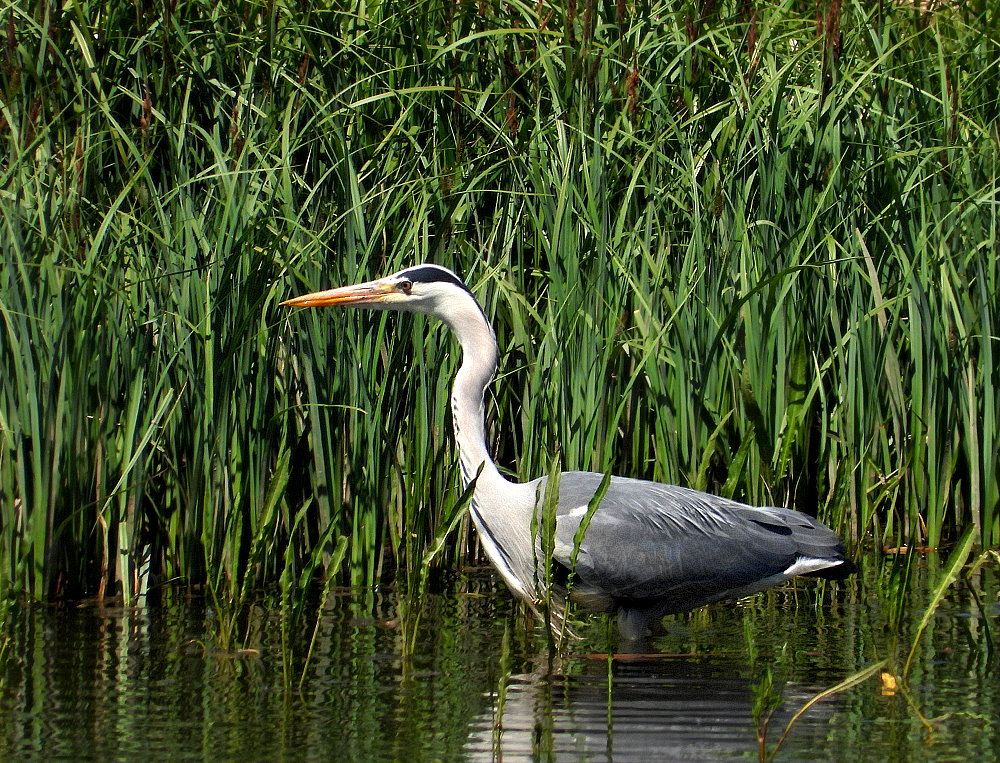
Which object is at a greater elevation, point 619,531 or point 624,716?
point 619,531

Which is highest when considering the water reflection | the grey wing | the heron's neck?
the heron's neck

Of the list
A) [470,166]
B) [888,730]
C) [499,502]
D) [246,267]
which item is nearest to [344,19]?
[470,166]

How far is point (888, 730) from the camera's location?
356cm

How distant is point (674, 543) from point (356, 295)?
1364 mm

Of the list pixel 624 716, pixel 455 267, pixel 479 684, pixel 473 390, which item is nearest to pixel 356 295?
pixel 473 390

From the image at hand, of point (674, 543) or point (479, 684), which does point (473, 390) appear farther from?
point (479, 684)

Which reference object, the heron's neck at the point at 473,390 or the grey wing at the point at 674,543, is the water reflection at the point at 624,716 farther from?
the heron's neck at the point at 473,390

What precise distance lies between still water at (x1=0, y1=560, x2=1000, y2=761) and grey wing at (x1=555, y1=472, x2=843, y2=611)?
19 centimetres

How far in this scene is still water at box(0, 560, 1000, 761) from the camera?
3.48 meters

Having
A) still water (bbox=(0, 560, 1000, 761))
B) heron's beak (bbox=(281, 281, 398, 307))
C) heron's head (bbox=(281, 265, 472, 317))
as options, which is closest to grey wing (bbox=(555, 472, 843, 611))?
still water (bbox=(0, 560, 1000, 761))

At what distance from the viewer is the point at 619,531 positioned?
4.79m

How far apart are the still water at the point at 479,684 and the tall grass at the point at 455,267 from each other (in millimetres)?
309

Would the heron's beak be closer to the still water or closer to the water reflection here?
the still water

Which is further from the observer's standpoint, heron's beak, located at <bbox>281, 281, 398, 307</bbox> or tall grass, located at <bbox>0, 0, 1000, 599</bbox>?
tall grass, located at <bbox>0, 0, 1000, 599</bbox>
